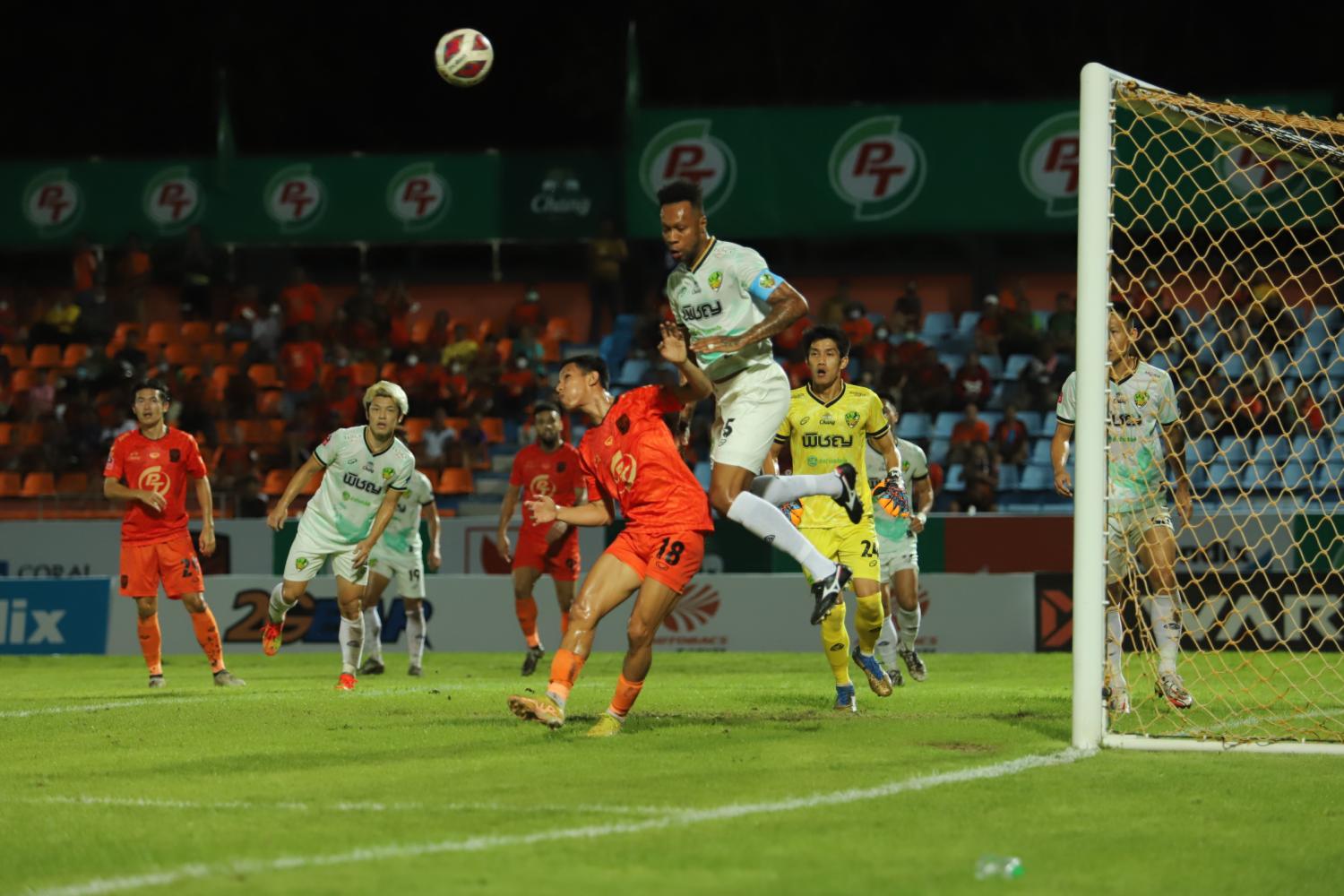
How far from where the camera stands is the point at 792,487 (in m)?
9.97

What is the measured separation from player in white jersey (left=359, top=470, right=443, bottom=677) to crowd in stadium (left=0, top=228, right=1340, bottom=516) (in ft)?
20.3

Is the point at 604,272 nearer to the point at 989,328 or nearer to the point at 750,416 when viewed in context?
the point at 989,328

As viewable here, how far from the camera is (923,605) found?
18.5 m

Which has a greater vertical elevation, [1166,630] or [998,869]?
[1166,630]

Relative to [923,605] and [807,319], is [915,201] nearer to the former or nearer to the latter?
[807,319]

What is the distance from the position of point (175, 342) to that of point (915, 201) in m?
12.1

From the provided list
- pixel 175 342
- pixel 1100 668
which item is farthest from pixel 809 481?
pixel 175 342

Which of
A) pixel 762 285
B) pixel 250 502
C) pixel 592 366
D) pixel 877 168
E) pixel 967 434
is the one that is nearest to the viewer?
pixel 762 285

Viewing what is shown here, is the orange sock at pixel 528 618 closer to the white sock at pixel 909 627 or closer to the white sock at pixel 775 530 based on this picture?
the white sock at pixel 909 627

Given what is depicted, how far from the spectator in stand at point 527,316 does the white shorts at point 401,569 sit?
11839mm

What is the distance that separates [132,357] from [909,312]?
11871mm

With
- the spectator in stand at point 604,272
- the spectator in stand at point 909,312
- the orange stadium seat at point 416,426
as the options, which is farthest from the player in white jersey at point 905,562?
the spectator in stand at point 604,272

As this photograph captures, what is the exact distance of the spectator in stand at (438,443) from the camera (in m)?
24.4

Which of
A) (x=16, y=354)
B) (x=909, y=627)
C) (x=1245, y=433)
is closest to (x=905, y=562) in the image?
(x=909, y=627)
